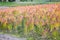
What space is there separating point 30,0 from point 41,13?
2545 millimetres

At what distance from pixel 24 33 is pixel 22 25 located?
113mm

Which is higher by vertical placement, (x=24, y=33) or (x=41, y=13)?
(x=41, y=13)

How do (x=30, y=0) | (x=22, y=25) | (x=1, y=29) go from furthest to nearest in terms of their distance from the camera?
(x=30, y=0) < (x=1, y=29) < (x=22, y=25)

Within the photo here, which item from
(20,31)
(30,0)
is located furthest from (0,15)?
(30,0)

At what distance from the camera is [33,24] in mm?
2525

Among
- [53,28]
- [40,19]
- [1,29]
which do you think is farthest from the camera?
[1,29]

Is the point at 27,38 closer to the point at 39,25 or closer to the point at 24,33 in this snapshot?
the point at 24,33

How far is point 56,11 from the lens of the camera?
264 centimetres

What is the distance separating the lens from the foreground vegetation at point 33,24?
7.80 feet

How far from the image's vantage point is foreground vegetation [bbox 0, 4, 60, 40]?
2379 millimetres

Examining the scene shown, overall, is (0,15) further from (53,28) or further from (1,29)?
(53,28)

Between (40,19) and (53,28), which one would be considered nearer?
(53,28)

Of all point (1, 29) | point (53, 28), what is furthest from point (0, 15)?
point (53, 28)

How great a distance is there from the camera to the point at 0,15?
3.14m
